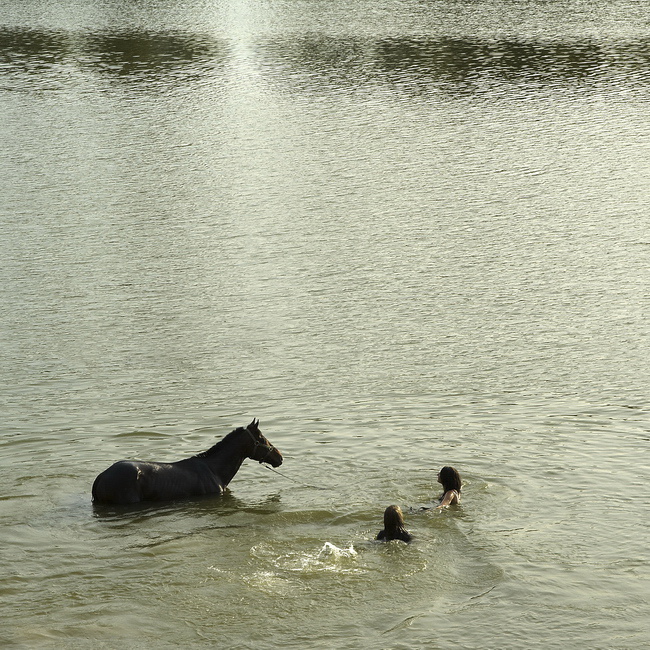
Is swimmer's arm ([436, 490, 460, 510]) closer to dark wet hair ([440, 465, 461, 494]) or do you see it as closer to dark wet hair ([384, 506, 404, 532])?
dark wet hair ([440, 465, 461, 494])

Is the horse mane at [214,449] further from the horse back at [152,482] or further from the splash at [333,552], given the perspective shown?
the splash at [333,552]

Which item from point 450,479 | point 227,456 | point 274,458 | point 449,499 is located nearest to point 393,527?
point 449,499

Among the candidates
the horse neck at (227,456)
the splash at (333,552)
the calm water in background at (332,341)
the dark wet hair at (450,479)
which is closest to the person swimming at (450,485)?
the dark wet hair at (450,479)

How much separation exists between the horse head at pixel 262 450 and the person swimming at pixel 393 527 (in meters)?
2.55

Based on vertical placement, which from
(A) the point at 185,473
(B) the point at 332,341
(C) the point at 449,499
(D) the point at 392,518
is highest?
(D) the point at 392,518

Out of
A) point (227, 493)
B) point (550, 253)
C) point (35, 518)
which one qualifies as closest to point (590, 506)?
point (227, 493)

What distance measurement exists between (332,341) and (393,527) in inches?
361

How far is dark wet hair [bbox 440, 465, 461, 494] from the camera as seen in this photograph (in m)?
15.0

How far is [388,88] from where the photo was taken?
153 ft

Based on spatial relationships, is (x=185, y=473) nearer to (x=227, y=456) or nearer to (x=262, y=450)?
(x=227, y=456)

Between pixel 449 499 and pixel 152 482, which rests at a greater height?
pixel 152 482

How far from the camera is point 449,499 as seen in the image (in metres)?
14.9

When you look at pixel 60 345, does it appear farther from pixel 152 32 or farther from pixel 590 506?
pixel 152 32

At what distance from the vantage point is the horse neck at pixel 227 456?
15.6 metres
